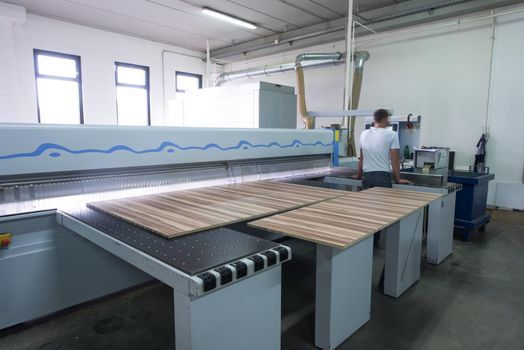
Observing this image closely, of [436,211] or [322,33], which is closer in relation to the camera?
→ [436,211]

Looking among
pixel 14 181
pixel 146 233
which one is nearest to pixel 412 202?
pixel 146 233

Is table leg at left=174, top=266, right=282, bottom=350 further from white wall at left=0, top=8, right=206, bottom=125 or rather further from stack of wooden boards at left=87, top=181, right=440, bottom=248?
white wall at left=0, top=8, right=206, bottom=125

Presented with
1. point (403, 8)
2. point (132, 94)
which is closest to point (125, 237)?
point (403, 8)

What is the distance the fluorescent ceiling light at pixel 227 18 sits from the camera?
5.43 metres

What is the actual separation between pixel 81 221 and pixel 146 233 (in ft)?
1.26

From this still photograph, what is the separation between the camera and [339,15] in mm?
5824

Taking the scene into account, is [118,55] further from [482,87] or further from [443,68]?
[482,87]

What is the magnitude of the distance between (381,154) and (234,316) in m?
2.24

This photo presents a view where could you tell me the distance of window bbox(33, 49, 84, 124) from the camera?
5.98 meters

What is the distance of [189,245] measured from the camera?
Answer: 4.39 ft

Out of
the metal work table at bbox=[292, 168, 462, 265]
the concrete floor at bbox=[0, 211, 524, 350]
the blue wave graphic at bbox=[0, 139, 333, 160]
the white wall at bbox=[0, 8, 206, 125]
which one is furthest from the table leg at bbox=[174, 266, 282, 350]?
the white wall at bbox=[0, 8, 206, 125]

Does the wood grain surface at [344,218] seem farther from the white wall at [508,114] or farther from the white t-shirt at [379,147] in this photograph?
the white wall at [508,114]

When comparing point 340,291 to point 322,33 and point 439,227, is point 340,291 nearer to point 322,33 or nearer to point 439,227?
point 439,227

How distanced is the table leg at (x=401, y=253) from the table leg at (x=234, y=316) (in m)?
1.36
